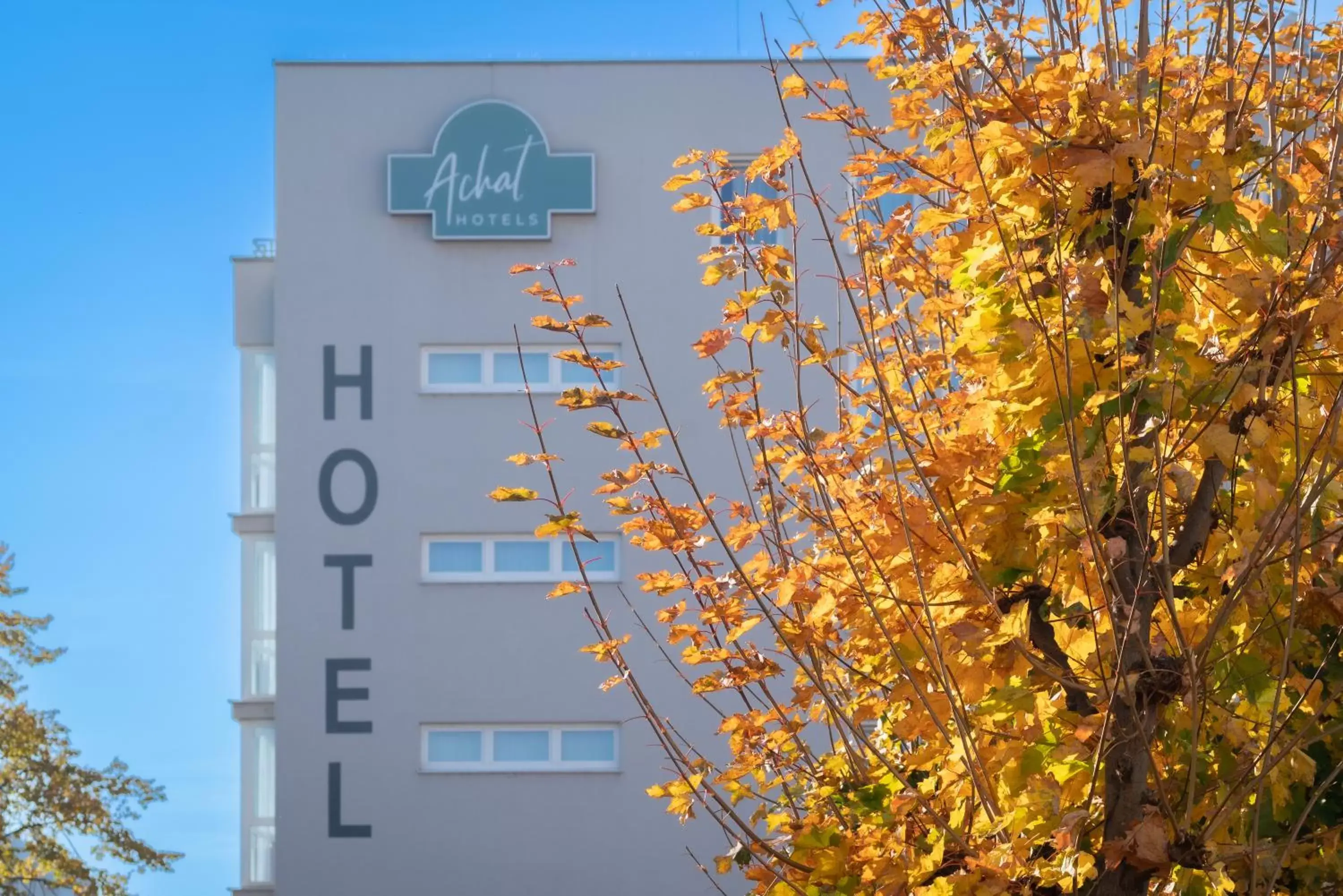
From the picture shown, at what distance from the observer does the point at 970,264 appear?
10.2 feet

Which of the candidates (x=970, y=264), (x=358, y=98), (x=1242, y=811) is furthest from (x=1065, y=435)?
(x=358, y=98)

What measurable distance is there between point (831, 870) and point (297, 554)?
1418 centimetres

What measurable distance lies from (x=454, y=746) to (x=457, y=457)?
311 cm

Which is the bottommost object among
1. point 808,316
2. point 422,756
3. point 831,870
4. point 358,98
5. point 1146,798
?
point 422,756

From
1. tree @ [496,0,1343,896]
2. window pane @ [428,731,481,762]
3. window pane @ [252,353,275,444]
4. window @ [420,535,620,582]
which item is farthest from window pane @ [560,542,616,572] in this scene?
tree @ [496,0,1343,896]

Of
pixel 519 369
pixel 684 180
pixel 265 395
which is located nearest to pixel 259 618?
pixel 265 395

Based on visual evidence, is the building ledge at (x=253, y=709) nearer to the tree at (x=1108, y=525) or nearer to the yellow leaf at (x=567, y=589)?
the yellow leaf at (x=567, y=589)

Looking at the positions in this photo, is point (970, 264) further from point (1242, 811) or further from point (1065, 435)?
point (1242, 811)

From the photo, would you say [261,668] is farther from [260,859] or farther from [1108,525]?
[1108,525]

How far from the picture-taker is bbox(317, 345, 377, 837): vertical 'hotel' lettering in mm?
16594

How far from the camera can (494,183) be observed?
57.0 feet

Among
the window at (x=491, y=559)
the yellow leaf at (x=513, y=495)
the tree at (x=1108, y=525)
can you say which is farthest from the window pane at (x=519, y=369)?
the tree at (x=1108, y=525)

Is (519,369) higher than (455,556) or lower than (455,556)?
higher

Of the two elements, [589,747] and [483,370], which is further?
[483,370]
